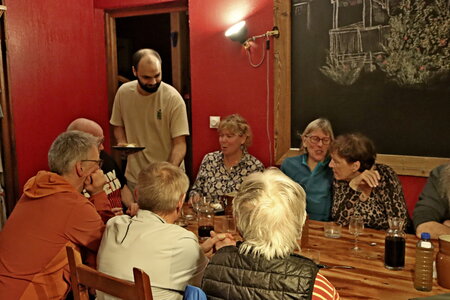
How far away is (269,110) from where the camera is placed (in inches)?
151

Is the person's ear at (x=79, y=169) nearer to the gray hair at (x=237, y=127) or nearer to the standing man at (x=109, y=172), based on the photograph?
the standing man at (x=109, y=172)

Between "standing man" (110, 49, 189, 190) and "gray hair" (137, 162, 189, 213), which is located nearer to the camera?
"gray hair" (137, 162, 189, 213)

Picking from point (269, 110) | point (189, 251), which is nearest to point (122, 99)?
point (269, 110)

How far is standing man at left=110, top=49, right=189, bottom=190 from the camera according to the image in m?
3.97

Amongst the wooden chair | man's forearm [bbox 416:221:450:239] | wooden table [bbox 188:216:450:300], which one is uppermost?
the wooden chair

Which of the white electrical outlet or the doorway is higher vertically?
the doorway

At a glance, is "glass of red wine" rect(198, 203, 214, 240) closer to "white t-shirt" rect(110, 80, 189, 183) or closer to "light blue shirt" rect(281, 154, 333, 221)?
"light blue shirt" rect(281, 154, 333, 221)

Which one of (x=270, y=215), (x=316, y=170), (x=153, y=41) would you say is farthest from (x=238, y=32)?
(x=270, y=215)

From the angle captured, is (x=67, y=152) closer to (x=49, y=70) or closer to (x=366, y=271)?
(x=366, y=271)

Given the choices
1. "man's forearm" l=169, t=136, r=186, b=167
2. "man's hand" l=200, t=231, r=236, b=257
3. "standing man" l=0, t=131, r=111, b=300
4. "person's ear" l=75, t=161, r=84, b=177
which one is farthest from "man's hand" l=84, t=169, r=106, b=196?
"man's forearm" l=169, t=136, r=186, b=167

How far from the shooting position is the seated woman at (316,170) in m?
2.95

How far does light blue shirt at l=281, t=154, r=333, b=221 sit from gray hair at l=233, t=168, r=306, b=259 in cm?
145

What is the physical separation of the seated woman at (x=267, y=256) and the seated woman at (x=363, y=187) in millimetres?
1173

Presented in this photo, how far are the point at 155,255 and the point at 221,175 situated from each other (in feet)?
5.76
